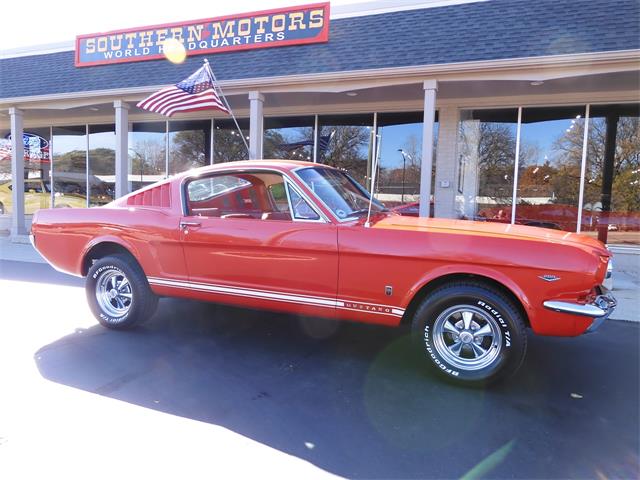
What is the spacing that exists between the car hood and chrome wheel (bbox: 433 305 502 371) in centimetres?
59

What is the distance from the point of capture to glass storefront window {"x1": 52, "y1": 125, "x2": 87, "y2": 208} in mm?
13344

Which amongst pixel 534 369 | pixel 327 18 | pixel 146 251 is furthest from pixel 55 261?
pixel 327 18

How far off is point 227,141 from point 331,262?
8.88m

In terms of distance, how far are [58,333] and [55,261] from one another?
0.88 meters

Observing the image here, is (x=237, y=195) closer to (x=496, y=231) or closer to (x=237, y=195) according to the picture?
(x=237, y=195)

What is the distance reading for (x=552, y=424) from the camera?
2.82m

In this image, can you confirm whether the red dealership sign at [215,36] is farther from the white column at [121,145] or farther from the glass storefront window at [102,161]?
the glass storefront window at [102,161]

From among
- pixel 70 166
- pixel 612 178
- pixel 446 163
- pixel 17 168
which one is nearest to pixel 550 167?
pixel 612 178

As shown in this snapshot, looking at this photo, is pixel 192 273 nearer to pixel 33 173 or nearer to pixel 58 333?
pixel 58 333

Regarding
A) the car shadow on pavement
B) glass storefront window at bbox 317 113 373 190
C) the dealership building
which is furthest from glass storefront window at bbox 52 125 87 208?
the car shadow on pavement

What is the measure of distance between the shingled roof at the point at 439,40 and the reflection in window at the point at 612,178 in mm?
1912

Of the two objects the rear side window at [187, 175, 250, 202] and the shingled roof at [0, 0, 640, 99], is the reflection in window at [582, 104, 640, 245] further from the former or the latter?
the rear side window at [187, 175, 250, 202]

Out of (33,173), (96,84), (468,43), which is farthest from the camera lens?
(33,173)

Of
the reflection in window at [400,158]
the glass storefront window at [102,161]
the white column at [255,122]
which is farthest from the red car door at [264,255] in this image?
the glass storefront window at [102,161]
